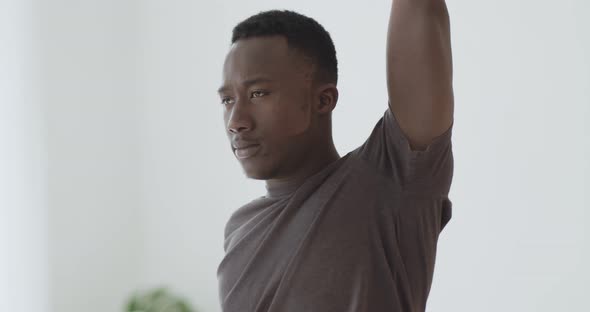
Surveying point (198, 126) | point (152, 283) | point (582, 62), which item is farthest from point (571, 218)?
point (152, 283)

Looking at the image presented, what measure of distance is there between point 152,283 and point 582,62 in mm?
2146

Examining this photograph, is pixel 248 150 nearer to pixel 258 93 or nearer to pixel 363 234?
pixel 258 93

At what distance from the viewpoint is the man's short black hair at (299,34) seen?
81 centimetres

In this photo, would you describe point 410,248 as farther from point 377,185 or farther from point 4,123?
point 4,123

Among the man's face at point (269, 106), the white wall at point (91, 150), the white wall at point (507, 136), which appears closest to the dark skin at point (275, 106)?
the man's face at point (269, 106)

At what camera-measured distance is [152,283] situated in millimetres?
3117

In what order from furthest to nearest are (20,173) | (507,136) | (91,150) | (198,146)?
(91,150) → (198,146) → (20,173) → (507,136)

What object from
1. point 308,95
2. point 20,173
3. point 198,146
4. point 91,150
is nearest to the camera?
point 308,95

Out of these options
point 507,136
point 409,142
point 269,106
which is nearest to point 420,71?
point 409,142

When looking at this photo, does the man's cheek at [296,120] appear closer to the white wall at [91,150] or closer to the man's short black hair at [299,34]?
the man's short black hair at [299,34]

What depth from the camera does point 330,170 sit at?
31.5 inches

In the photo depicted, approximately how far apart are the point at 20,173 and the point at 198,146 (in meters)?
0.72

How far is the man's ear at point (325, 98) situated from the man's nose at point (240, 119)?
9cm

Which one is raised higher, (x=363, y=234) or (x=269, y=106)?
(x=269, y=106)
